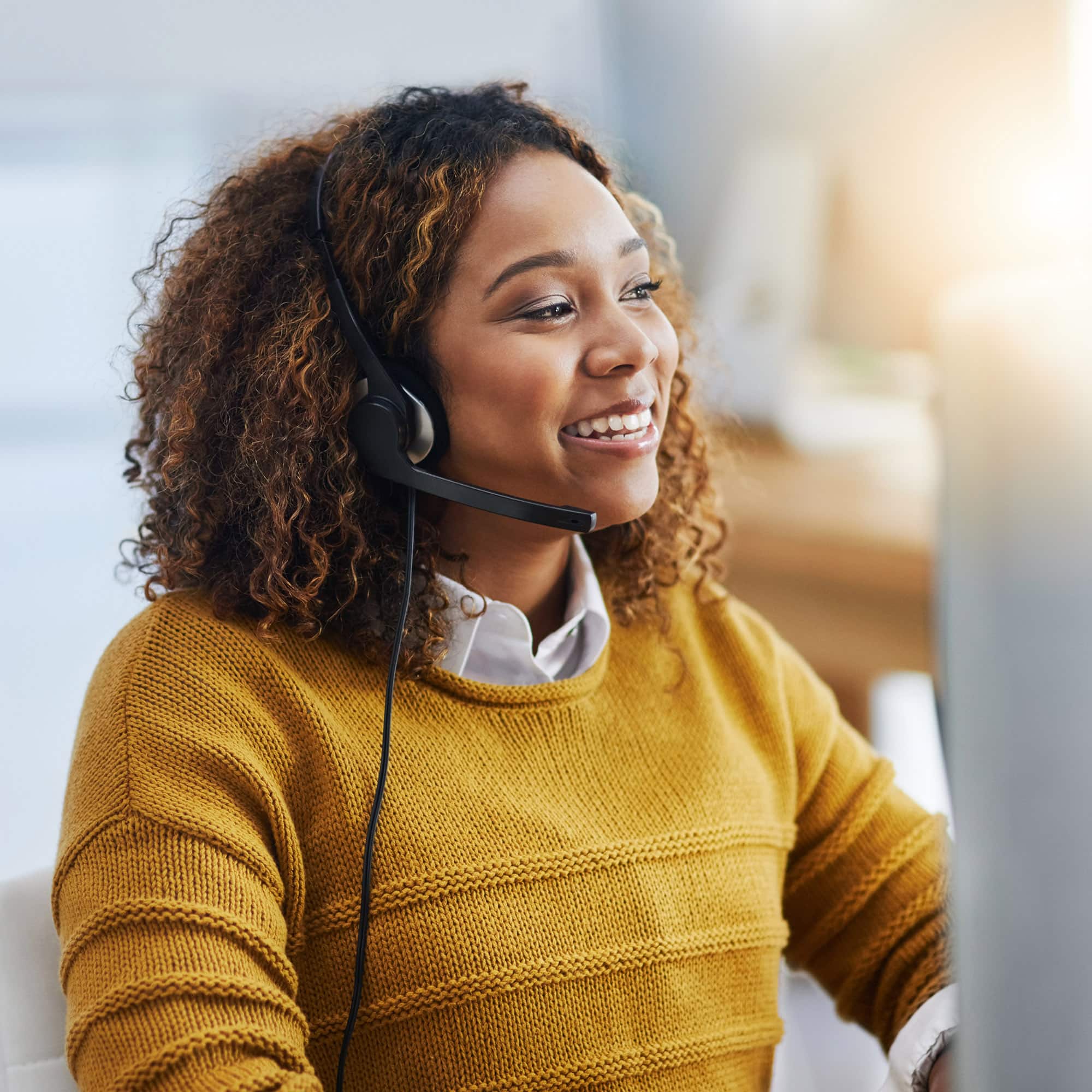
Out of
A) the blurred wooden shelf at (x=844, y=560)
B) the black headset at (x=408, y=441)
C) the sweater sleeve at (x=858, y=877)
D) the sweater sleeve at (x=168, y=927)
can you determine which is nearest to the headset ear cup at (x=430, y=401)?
the black headset at (x=408, y=441)

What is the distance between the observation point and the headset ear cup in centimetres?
98

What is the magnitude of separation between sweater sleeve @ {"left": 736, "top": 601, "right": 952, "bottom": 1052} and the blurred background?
44cm

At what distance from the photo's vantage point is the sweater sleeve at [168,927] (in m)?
0.76

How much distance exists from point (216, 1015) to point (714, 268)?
7.02 ft

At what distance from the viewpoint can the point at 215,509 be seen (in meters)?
1.00

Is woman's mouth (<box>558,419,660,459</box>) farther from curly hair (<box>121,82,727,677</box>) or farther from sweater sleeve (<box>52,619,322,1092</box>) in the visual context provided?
sweater sleeve (<box>52,619,322,1092</box>)

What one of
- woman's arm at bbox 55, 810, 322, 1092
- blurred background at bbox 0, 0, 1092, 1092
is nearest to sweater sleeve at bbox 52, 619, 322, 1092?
woman's arm at bbox 55, 810, 322, 1092

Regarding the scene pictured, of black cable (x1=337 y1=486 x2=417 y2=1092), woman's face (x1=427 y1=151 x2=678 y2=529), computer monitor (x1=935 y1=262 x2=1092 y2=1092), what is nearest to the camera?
computer monitor (x1=935 y1=262 x2=1092 y2=1092)

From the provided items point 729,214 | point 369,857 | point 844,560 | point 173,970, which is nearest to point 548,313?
point 369,857

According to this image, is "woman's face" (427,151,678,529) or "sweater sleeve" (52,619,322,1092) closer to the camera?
"sweater sleeve" (52,619,322,1092)

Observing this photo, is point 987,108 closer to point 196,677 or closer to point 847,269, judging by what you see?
point 847,269

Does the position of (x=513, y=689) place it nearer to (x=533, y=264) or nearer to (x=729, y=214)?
(x=533, y=264)

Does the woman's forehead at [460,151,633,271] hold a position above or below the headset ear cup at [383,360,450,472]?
above

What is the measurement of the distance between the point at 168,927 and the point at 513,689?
33cm
